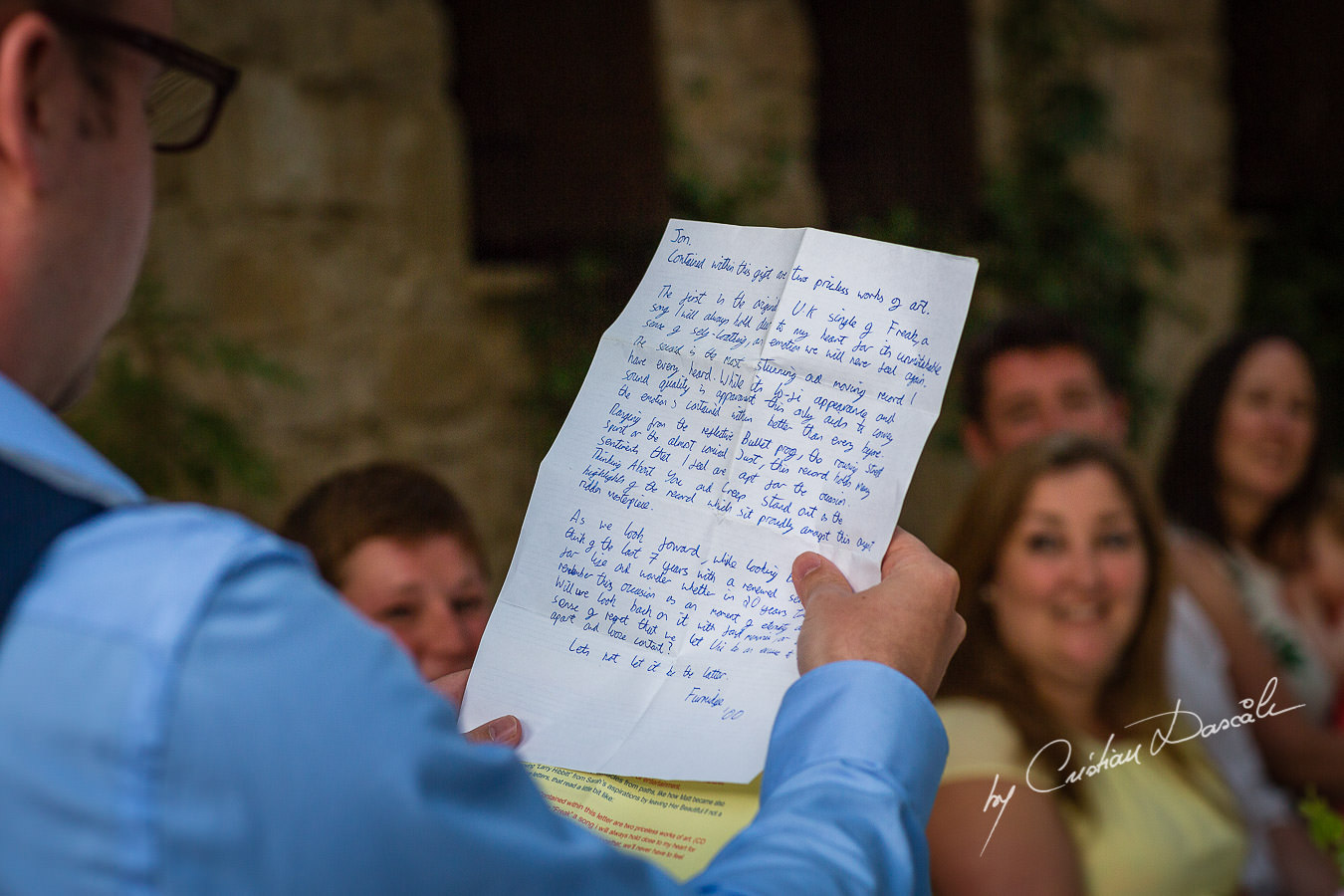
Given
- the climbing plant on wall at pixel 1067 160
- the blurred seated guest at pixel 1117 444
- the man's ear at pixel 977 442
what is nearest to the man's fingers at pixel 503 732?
the blurred seated guest at pixel 1117 444

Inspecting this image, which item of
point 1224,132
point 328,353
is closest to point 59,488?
point 328,353

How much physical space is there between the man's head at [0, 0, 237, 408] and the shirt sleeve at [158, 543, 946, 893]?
192 millimetres

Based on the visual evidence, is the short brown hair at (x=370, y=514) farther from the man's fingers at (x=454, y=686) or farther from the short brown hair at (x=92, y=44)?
the short brown hair at (x=92, y=44)

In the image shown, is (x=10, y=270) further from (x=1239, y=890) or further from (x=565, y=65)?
(x=565, y=65)

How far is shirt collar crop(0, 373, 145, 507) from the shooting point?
489 mm

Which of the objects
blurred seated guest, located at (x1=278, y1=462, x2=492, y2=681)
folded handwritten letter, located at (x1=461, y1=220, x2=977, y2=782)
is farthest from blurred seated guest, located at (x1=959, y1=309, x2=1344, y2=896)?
blurred seated guest, located at (x1=278, y1=462, x2=492, y2=681)

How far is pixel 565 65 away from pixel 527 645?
6.64ft

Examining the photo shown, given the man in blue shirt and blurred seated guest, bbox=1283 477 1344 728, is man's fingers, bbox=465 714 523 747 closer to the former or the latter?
the man in blue shirt

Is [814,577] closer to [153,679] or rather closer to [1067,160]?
[153,679]

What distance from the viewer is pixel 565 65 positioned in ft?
8.70

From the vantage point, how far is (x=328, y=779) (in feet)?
1.50

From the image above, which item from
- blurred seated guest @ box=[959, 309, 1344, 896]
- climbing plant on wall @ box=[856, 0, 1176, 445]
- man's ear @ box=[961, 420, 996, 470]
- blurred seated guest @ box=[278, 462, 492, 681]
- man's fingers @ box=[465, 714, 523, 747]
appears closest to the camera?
man's fingers @ box=[465, 714, 523, 747]

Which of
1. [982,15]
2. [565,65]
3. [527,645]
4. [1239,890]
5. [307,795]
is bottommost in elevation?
[1239,890]

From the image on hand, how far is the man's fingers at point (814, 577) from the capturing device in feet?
Answer: 2.72
